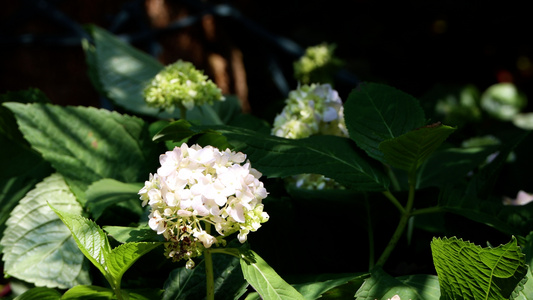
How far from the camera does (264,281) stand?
26.4 inches

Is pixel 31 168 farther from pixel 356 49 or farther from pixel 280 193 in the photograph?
pixel 356 49

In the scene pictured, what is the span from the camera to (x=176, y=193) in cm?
67

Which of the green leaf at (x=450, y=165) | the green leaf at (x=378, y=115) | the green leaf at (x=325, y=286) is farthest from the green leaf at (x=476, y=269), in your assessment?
the green leaf at (x=450, y=165)

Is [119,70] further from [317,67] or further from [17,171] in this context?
[317,67]

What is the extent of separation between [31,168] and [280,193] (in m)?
0.42

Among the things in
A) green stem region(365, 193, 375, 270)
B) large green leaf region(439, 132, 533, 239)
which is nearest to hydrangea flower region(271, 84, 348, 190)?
green stem region(365, 193, 375, 270)

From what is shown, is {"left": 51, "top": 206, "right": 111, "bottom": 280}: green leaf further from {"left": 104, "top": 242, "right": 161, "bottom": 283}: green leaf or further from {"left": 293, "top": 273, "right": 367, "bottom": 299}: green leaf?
{"left": 293, "top": 273, "right": 367, "bottom": 299}: green leaf

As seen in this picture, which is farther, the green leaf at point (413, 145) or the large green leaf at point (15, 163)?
the large green leaf at point (15, 163)

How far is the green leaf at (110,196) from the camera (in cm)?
83

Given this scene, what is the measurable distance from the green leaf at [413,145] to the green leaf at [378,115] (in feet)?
0.13

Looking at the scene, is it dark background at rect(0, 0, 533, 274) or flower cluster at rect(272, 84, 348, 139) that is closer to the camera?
flower cluster at rect(272, 84, 348, 139)

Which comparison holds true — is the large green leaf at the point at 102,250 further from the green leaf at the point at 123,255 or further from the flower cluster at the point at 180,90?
the flower cluster at the point at 180,90

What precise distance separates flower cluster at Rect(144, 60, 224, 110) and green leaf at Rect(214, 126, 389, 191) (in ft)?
0.72

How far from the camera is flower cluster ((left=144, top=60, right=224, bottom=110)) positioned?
1054 millimetres
